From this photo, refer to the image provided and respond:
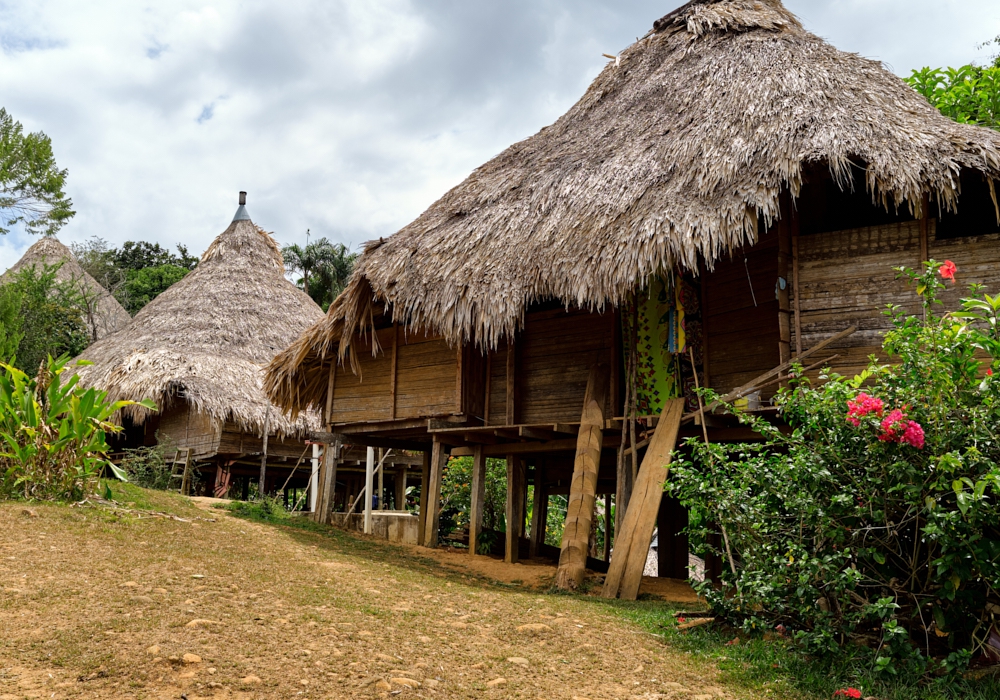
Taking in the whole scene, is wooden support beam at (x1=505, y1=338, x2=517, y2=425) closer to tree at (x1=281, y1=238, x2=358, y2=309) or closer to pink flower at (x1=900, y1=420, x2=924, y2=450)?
pink flower at (x1=900, y1=420, x2=924, y2=450)

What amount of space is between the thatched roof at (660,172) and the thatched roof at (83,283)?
564 inches

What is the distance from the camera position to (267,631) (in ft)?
14.9

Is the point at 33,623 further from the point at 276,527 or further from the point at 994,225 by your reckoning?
the point at 994,225

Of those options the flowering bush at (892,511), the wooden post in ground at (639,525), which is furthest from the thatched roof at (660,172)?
the flowering bush at (892,511)

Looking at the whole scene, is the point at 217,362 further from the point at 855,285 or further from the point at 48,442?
the point at 855,285

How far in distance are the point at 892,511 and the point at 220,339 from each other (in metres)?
14.8

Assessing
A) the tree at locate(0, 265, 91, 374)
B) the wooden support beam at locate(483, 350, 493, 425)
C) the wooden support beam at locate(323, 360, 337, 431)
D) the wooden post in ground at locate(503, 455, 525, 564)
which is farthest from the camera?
the tree at locate(0, 265, 91, 374)

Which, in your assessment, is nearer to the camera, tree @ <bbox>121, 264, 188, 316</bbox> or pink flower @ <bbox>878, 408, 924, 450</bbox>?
pink flower @ <bbox>878, 408, 924, 450</bbox>

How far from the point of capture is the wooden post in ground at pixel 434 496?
10328 mm

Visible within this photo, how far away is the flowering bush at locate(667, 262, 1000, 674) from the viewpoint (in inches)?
169

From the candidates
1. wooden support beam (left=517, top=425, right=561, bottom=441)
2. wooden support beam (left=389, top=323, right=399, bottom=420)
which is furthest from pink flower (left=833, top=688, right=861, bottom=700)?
wooden support beam (left=389, top=323, right=399, bottom=420)

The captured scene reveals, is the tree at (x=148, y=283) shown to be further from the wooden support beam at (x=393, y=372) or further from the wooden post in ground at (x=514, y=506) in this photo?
the wooden post in ground at (x=514, y=506)

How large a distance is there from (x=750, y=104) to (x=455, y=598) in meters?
5.40

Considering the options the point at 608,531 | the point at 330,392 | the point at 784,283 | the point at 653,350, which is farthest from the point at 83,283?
the point at 784,283
